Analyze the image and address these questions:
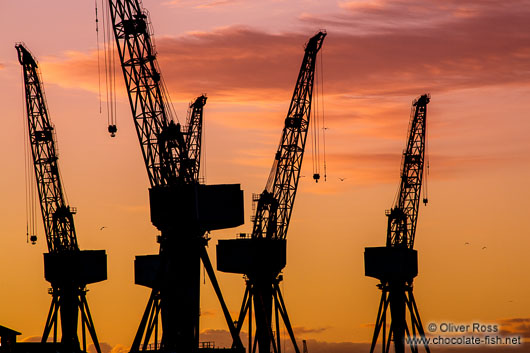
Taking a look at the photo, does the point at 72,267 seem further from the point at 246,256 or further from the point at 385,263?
the point at 385,263

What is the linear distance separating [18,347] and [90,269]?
1604 inches

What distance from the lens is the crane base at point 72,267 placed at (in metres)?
177

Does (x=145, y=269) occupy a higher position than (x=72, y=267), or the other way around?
(x=72, y=267)

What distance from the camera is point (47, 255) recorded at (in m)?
178

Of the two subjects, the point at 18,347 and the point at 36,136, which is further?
the point at 36,136

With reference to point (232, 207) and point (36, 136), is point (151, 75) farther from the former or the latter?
point (36, 136)

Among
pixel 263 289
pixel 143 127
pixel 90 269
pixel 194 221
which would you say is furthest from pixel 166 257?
pixel 90 269

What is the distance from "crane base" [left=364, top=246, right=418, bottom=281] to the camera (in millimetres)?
177000

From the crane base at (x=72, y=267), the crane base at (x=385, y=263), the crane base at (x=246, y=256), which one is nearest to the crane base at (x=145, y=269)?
the crane base at (x=246, y=256)

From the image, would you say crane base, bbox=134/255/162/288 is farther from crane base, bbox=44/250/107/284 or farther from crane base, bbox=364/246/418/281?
crane base, bbox=364/246/418/281

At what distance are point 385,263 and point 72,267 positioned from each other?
A: 40.0m

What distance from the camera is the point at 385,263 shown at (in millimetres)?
177125

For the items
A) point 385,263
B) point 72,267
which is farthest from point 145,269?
point 385,263

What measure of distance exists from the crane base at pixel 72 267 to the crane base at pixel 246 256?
71.5 ft
